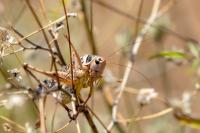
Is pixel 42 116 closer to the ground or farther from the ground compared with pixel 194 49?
closer to the ground

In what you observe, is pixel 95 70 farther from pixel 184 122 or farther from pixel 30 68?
pixel 184 122

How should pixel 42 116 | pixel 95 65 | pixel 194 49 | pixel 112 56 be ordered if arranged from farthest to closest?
pixel 112 56, pixel 194 49, pixel 95 65, pixel 42 116

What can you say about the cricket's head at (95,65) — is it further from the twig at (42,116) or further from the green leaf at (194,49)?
the green leaf at (194,49)

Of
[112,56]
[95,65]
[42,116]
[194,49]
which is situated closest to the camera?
[42,116]

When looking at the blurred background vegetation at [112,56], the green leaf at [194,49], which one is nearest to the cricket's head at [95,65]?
the blurred background vegetation at [112,56]

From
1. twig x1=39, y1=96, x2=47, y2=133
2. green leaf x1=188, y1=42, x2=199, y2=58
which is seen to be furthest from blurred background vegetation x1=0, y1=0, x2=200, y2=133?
twig x1=39, y1=96, x2=47, y2=133

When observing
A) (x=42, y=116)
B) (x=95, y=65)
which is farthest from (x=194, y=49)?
(x=42, y=116)

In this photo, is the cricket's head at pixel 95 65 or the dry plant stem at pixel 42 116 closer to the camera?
the dry plant stem at pixel 42 116

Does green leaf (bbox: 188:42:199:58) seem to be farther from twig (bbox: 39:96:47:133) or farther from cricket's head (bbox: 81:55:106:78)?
twig (bbox: 39:96:47:133)

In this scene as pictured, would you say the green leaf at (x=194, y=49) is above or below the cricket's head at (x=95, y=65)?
above

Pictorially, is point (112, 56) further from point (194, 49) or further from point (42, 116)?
point (42, 116)

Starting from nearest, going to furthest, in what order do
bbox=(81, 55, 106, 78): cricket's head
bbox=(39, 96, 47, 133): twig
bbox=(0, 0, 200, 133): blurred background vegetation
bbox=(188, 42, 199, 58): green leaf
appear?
bbox=(39, 96, 47, 133): twig, bbox=(81, 55, 106, 78): cricket's head, bbox=(0, 0, 200, 133): blurred background vegetation, bbox=(188, 42, 199, 58): green leaf

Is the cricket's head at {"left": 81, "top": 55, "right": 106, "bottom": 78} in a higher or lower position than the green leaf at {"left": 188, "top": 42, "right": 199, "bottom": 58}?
lower
